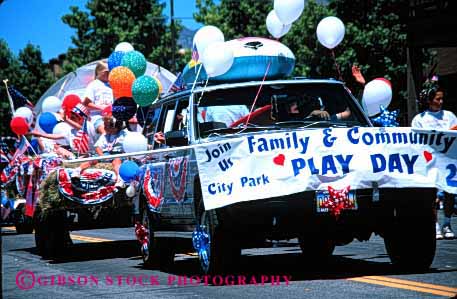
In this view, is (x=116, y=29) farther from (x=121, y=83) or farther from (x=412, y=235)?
(x=412, y=235)

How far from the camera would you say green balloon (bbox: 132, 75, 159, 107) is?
1306 centimetres

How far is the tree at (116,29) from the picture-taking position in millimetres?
48000

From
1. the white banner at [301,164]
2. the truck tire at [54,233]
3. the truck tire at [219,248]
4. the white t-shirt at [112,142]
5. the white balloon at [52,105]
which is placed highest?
the white balloon at [52,105]

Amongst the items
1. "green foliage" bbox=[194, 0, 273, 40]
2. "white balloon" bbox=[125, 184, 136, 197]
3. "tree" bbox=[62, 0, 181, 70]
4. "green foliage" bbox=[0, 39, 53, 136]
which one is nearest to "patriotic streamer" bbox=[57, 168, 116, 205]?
"white balloon" bbox=[125, 184, 136, 197]

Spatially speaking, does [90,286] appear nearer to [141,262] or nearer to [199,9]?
[141,262]

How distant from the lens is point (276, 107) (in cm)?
1021

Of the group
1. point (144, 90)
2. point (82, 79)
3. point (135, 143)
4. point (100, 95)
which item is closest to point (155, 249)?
point (135, 143)

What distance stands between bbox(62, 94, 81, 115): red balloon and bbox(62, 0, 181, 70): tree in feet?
103

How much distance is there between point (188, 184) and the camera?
386 inches

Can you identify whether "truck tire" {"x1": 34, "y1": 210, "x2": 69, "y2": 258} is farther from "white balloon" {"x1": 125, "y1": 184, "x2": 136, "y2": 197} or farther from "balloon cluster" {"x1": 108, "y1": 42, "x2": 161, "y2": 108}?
"balloon cluster" {"x1": 108, "y1": 42, "x2": 161, "y2": 108}

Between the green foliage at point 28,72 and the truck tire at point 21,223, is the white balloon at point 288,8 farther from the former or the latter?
the green foliage at point 28,72

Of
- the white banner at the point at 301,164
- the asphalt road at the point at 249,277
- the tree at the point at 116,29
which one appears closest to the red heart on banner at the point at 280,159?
the white banner at the point at 301,164

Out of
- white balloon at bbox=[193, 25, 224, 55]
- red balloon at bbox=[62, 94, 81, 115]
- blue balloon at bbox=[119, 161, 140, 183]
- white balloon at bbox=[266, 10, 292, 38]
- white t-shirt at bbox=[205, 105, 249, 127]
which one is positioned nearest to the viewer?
white t-shirt at bbox=[205, 105, 249, 127]

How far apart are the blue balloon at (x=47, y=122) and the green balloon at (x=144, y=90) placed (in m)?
2.77
